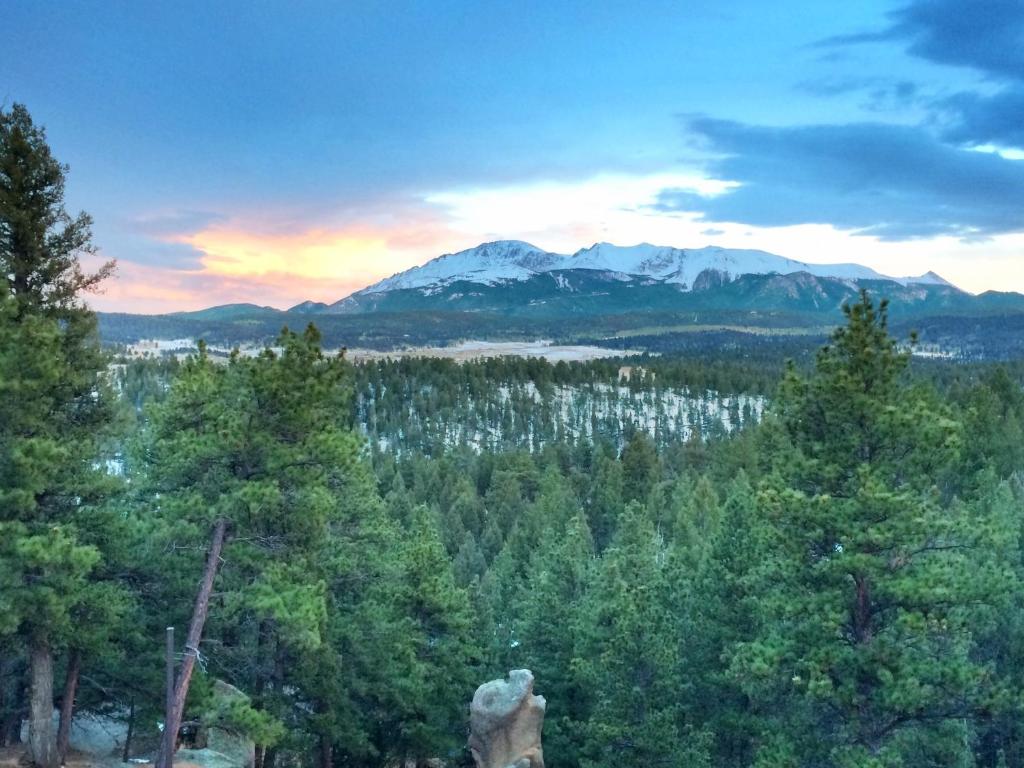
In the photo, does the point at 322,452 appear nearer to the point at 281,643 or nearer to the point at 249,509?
the point at 249,509

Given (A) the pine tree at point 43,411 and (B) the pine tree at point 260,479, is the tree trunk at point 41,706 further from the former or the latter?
(B) the pine tree at point 260,479

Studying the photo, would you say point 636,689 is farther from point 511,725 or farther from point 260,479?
point 260,479

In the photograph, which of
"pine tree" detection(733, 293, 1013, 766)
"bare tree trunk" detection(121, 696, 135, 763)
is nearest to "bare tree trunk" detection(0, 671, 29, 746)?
"bare tree trunk" detection(121, 696, 135, 763)

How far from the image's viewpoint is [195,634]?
53.1ft

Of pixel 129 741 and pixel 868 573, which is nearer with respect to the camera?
pixel 868 573

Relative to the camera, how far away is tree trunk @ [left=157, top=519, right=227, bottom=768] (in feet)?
51.1

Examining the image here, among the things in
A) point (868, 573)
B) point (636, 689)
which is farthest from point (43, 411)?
point (868, 573)

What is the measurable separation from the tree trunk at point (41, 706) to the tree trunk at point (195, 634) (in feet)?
8.36

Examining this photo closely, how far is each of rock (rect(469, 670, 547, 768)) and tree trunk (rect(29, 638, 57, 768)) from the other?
11.6 meters

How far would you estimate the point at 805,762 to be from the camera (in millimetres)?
16391

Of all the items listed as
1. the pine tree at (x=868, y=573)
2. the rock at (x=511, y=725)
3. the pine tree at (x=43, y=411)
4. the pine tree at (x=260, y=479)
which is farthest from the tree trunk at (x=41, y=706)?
the pine tree at (x=868, y=573)

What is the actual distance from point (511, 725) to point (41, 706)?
492 inches

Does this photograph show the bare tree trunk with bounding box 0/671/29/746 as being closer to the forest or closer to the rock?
the forest

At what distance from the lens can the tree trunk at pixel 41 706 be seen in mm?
16406
